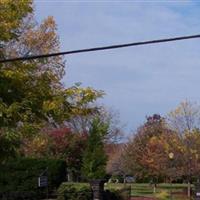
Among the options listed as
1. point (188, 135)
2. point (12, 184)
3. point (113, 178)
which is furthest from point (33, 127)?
point (113, 178)

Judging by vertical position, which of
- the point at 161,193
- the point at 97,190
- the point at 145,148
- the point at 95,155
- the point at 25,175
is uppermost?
the point at 145,148

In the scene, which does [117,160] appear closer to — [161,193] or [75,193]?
[161,193]

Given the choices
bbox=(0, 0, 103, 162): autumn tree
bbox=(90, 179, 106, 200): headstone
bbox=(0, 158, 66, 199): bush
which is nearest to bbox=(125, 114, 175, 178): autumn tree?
bbox=(0, 158, 66, 199): bush

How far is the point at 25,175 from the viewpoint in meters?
37.9

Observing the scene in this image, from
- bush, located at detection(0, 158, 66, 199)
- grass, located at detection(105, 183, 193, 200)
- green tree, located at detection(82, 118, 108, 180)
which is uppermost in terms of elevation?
green tree, located at detection(82, 118, 108, 180)

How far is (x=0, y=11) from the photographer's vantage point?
22.5m

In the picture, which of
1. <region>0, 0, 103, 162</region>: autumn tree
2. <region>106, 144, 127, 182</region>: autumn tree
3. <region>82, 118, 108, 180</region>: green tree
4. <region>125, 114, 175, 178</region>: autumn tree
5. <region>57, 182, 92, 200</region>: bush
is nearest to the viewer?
<region>0, 0, 103, 162</region>: autumn tree

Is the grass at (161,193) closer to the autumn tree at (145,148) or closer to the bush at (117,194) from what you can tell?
the autumn tree at (145,148)

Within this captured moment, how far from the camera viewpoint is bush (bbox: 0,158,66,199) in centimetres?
3666

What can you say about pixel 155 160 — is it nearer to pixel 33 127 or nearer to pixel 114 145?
pixel 114 145

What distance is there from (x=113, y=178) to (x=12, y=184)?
56.5 meters

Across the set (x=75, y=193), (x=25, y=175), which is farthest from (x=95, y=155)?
(x=75, y=193)

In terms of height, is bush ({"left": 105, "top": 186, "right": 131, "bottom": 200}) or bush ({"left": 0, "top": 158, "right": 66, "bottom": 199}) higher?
bush ({"left": 0, "top": 158, "right": 66, "bottom": 199})

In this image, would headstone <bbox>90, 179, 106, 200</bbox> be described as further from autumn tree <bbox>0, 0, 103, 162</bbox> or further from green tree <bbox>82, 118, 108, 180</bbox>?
green tree <bbox>82, 118, 108, 180</bbox>
